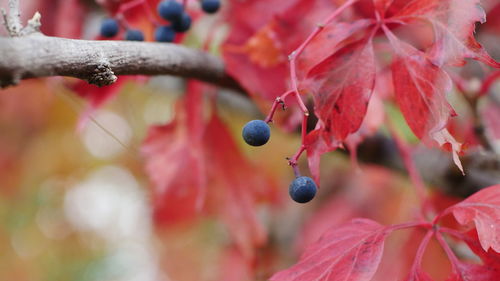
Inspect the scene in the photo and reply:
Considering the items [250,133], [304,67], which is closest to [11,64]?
[250,133]

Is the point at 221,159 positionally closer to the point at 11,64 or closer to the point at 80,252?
the point at 11,64

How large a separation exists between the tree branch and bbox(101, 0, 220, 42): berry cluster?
0.22 ft

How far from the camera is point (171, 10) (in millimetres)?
695

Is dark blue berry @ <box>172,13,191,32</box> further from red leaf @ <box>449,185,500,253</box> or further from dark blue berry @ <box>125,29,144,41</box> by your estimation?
red leaf @ <box>449,185,500,253</box>

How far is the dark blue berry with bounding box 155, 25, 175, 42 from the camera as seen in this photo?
0.74m

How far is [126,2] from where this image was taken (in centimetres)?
80

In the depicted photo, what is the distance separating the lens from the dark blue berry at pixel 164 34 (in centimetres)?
74

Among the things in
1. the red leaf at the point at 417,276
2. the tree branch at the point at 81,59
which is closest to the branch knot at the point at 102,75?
the tree branch at the point at 81,59

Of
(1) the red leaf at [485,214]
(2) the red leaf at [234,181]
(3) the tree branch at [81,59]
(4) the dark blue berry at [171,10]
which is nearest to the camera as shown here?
(3) the tree branch at [81,59]

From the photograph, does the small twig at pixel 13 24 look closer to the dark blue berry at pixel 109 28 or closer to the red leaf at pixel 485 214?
the dark blue berry at pixel 109 28

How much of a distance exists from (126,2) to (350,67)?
38 centimetres

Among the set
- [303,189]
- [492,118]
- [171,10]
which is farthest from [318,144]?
[492,118]

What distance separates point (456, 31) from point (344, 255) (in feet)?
0.85

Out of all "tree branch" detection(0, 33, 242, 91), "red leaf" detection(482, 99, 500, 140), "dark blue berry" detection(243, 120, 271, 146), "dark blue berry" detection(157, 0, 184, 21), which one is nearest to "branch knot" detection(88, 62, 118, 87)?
"tree branch" detection(0, 33, 242, 91)
